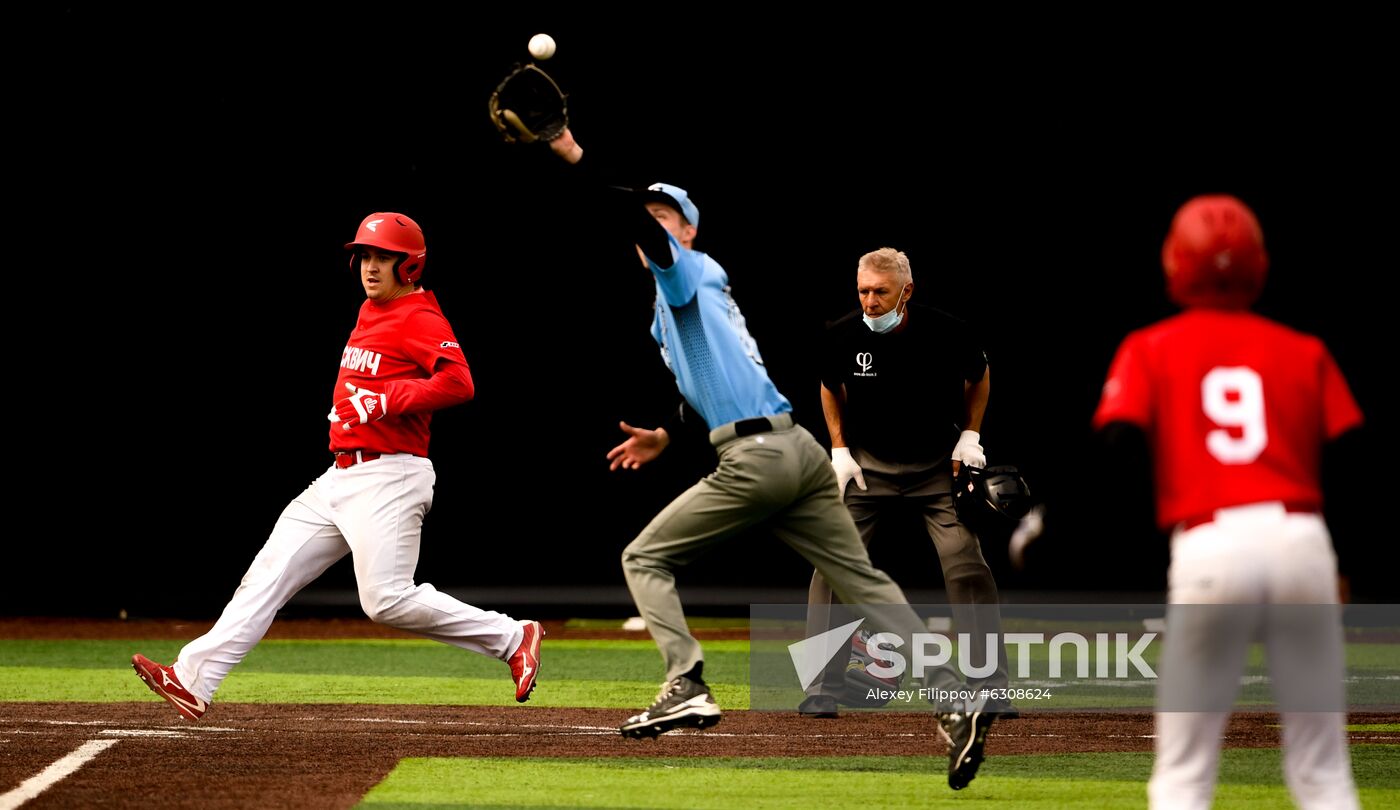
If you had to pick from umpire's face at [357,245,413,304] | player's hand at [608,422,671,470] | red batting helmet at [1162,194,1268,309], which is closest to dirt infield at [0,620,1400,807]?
player's hand at [608,422,671,470]

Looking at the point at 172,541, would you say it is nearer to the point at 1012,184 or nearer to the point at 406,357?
the point at 1012,184

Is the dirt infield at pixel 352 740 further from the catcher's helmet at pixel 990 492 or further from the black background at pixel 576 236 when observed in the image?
the black background at pixel 576 236

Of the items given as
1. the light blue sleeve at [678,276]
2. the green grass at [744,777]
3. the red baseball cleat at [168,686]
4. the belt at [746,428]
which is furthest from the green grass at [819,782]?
the light blue sleeve at [678,276]

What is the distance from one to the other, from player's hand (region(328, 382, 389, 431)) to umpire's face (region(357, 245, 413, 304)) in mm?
452

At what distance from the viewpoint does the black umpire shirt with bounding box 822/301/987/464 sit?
8117 millimetres

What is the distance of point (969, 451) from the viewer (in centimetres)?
810

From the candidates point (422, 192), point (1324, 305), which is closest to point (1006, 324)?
point (1324, 305)

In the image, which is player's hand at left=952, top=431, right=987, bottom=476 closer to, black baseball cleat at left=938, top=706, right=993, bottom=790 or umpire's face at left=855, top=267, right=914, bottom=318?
umpire's face at left=855, top=267, right=914, bottom=318

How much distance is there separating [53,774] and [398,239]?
262 cm

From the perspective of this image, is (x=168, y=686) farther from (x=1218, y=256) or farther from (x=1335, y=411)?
(x=1335, y=411)

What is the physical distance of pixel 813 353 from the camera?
15.8 m

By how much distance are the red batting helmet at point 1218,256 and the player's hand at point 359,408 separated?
4066 mm

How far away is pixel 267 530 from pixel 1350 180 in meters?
10.1

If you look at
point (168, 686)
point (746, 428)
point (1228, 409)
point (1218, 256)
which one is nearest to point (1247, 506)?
point (1228, 409)
